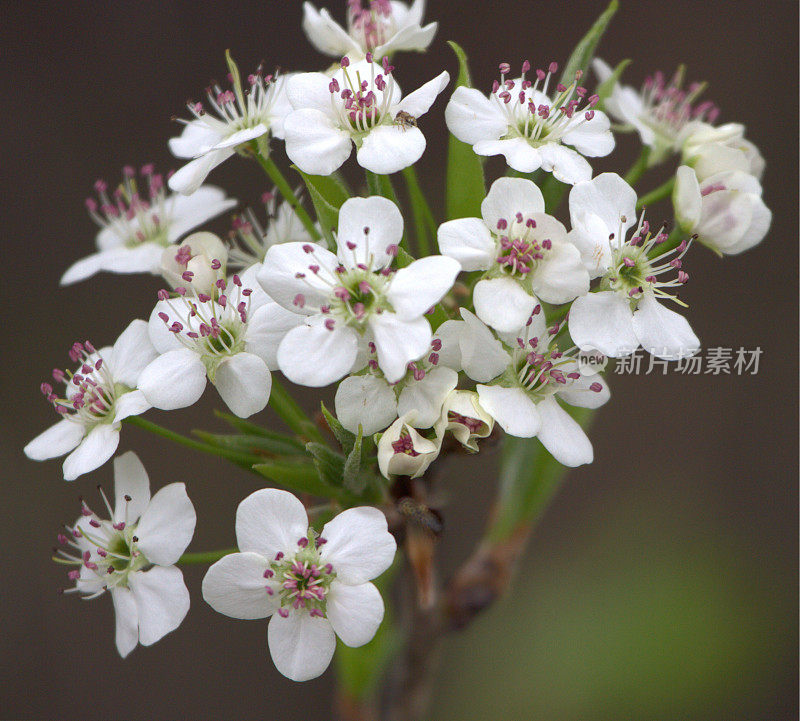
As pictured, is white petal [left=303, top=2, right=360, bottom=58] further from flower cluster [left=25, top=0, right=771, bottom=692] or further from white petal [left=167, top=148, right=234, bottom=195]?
white petal [left=167, top=148, right=234, bottom=195]

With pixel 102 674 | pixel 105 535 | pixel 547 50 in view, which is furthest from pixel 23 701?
pixel 547 50

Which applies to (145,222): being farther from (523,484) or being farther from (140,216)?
(523,484)

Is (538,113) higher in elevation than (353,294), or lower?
higher

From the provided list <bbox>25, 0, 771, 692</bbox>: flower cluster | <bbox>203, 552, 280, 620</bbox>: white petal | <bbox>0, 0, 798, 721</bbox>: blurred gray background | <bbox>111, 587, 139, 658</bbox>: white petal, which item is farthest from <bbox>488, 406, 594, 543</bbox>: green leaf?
<bbox>0, 0, 798, 721</bbox>: blurred gray background

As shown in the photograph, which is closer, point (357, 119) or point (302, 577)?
point (302, 577)

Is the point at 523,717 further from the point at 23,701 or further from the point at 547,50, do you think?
the point at 547,50

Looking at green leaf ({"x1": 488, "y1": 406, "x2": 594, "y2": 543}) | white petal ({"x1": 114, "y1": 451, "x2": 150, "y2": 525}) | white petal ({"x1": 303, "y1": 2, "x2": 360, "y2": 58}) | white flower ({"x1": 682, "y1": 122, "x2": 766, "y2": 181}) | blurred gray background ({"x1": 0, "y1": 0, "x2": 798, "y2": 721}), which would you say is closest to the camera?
white petal ({"x1": 114, "y1": 451, "x2": 150, "y2": 525})

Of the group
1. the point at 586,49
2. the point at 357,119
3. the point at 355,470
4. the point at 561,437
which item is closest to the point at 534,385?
the point at 561,437
